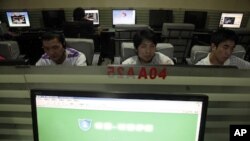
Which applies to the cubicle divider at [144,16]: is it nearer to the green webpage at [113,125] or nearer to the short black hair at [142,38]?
the short black hair at [142,38]

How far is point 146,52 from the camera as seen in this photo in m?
2.08

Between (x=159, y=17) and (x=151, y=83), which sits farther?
(x=159, y=17)

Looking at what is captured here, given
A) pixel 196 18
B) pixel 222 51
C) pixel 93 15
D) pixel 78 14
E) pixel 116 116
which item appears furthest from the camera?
pixel 93 15

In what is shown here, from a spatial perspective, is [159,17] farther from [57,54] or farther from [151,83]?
[151,83]

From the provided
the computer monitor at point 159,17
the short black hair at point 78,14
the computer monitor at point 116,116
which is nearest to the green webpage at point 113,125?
the computer monitor at point 116,116

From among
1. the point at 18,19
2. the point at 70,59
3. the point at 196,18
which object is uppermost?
the point at 196,18

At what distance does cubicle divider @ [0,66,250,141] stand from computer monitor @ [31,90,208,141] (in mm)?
88

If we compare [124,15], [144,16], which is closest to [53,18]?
[124,15]

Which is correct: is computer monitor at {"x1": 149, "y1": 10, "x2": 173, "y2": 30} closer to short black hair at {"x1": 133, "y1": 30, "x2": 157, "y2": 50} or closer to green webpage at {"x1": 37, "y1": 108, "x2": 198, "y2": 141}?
short black hair at {"x1": 133, "y1": 30, "x2": 157, "y2": 50}

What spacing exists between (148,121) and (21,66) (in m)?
0.50

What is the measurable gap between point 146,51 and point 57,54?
2.27 feet

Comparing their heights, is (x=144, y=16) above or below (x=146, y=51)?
above

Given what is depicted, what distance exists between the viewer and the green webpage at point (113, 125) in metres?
0.88

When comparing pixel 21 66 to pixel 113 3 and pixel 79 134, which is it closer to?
pixel 79 134
